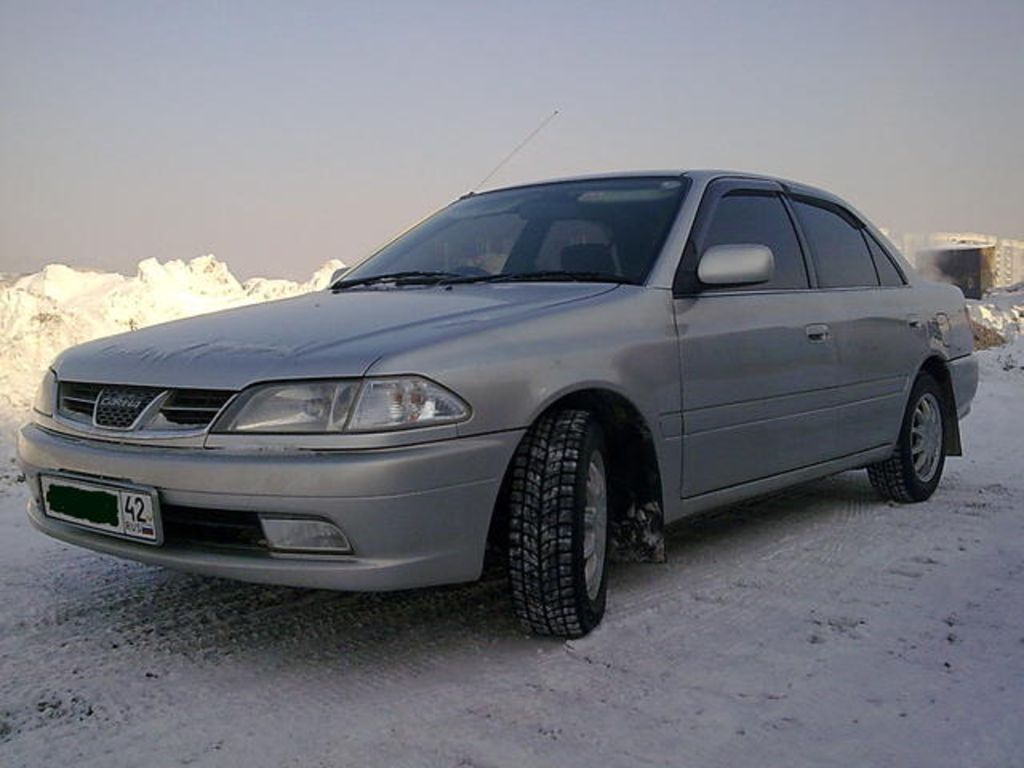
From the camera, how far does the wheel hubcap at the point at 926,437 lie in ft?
16.6

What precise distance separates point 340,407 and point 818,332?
2.33 meters

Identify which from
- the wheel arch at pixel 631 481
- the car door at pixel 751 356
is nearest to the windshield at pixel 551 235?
the car door at pixel 751 356

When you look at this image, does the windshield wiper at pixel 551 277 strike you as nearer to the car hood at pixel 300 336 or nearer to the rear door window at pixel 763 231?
the car hood at pixel 300 336

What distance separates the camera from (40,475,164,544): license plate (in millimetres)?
2725

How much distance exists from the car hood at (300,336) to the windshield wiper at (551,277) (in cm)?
8

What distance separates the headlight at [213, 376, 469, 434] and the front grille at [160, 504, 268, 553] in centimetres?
23

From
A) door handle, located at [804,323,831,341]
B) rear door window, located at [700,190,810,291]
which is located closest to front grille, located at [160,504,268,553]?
rear door window, located at [700,190,810,291]

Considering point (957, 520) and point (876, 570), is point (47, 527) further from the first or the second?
point (957, 520)

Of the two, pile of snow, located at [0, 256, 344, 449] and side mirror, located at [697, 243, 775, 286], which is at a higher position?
side mirror, located at [697, 243, 775, 286]

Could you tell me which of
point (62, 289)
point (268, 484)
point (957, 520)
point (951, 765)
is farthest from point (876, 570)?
point (62, 289)

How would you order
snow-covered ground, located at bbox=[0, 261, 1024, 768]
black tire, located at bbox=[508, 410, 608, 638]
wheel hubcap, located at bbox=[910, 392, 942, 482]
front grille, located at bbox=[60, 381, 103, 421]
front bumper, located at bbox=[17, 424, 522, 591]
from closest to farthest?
snow-covered ground, located at bbox=[0, 261, 1024, 768]
front bumper, located at bbox=[17, 424, 522, 591]
black tire, located at bbox=[508, 410, 608, 638]
front grille, located at bbox=[60, 381, 103, 421]
wheel hubcap, located at bbox=[910, 392, 942, 482]

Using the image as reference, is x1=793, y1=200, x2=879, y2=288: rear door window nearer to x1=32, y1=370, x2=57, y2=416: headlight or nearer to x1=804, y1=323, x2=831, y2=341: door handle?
x1=804, y1=323, x2=831, y2=341: door handle

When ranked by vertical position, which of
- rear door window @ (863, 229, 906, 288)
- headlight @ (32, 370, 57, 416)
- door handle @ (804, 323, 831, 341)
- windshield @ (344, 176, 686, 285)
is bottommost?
door handle @ (804, 323, 831, 341)

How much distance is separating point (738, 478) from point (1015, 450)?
3.90 m
